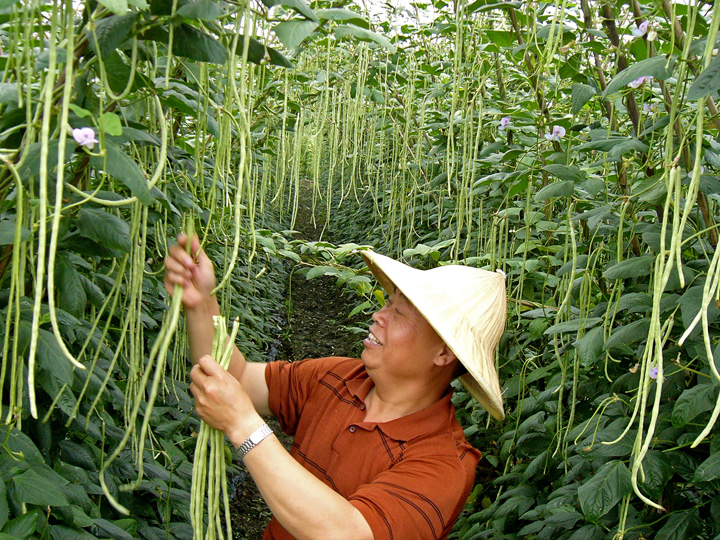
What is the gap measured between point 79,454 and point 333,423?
0.59m

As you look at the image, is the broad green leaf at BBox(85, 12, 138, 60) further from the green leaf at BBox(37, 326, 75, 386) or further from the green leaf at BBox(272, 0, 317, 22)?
the green leaf at BBox(37, 326, 75, 386)

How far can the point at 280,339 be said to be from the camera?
17.5ft

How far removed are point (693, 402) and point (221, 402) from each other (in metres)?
1.00

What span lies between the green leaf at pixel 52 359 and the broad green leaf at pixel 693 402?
1.23m

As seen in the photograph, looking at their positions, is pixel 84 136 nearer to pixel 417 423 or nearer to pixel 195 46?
pixel 195 46

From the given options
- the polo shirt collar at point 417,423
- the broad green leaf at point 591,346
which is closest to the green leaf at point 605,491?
the broad green leaf at point 591,346

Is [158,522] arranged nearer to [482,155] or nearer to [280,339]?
[482,155]

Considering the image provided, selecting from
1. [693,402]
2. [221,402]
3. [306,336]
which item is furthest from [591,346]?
[306,336]

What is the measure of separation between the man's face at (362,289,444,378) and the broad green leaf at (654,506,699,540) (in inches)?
25.6

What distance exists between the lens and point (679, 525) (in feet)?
5.32

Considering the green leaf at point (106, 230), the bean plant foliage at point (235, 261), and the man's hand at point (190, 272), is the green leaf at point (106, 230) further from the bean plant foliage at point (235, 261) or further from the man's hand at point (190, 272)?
the man's hand at point (190, 272)

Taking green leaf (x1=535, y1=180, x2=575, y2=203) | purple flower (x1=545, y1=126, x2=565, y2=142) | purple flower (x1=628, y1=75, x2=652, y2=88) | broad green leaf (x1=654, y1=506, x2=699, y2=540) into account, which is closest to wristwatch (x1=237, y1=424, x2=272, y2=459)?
broad green leaf (x1=654, y1=506, x2=699, y2=540)

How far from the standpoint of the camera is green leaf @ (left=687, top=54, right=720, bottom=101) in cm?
116

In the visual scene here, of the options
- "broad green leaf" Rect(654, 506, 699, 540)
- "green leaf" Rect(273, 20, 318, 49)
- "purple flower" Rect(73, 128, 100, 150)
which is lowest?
"broad green leaf" Rect(654, 506, 699, 540)
